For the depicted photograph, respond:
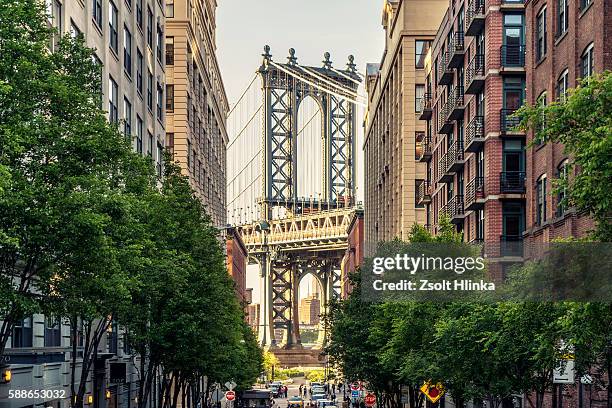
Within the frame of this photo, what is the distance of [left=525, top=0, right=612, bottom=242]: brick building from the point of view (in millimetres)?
42938

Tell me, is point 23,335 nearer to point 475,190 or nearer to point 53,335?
point 53,335

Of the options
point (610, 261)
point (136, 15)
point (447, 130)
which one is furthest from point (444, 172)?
point (610, 261)

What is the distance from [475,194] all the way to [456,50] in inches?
416

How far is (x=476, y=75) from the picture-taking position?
64.2 metres

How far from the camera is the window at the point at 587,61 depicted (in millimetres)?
44444

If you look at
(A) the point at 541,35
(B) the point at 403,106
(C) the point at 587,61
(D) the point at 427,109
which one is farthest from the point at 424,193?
(C) the point at 587,61

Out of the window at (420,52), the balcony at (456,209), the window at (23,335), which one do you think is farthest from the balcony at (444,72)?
the window at (23,335)

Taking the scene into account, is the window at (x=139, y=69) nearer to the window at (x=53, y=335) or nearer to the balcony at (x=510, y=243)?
the balcony at (x=510, y=243)

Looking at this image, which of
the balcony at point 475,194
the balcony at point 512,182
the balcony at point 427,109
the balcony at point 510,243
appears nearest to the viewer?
the balcony at point 510,243

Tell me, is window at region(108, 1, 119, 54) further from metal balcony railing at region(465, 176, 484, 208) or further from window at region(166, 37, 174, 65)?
window at region(166, 37, 174, 65)

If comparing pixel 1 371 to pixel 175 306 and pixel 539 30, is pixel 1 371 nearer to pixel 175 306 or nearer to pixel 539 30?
pixel 175 306

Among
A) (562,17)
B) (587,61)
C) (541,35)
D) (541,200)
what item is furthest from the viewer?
(541,35)

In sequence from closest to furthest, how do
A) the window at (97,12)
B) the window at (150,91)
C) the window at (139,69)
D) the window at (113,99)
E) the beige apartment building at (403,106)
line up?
the window at (97,12)
the window at (113,99)
the window at (139,69)
the window at (150,91)
the beige apartment building at (403,106)

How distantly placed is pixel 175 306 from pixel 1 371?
51.4ft
